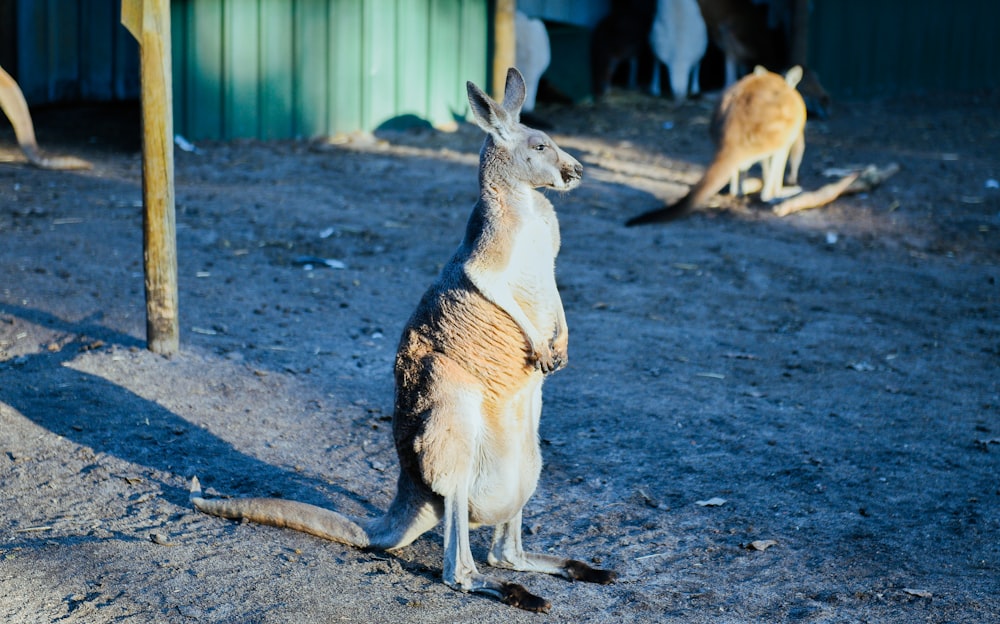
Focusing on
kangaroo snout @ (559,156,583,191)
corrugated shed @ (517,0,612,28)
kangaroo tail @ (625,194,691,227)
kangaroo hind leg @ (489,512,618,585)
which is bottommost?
kangaroo hind leg @ (489,512,618,585)

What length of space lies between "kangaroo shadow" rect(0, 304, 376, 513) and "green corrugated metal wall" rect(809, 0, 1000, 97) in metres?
9.41

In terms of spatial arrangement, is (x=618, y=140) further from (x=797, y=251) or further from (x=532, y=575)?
(x=532, y=575)

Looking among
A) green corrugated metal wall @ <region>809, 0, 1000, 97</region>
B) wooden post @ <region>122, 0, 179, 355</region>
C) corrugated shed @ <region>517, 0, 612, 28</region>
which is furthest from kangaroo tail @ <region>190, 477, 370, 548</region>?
green corrugated metal wall @ <region>809, 0, 1000, 97</region>

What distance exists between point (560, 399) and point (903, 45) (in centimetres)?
942

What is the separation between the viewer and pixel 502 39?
1009 centimetres

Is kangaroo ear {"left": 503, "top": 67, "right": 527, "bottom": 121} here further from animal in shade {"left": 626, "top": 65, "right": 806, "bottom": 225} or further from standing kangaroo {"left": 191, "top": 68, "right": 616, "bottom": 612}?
animal in shade {"left": 626, "top": 65, "right": 806, "bottom": 225}

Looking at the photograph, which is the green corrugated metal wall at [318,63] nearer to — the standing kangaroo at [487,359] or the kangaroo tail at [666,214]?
Result: the kangaroo tail at [666,214]

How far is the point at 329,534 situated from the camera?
3211 mm

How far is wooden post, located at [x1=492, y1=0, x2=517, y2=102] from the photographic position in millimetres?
10070

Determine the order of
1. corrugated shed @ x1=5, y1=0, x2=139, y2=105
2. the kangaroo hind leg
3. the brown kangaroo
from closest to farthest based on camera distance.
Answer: the kangaroo hind leg → the brown kangaroo → corrugated shed @ x1=5, y1=0, x2=139, y2=105

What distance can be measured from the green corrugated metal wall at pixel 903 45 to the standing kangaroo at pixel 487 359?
9720mm

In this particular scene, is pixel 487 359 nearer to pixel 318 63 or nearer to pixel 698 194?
pixel 698 194

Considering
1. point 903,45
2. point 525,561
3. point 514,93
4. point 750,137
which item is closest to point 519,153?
point 514,93

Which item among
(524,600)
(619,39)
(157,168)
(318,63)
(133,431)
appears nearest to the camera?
(524,600)
